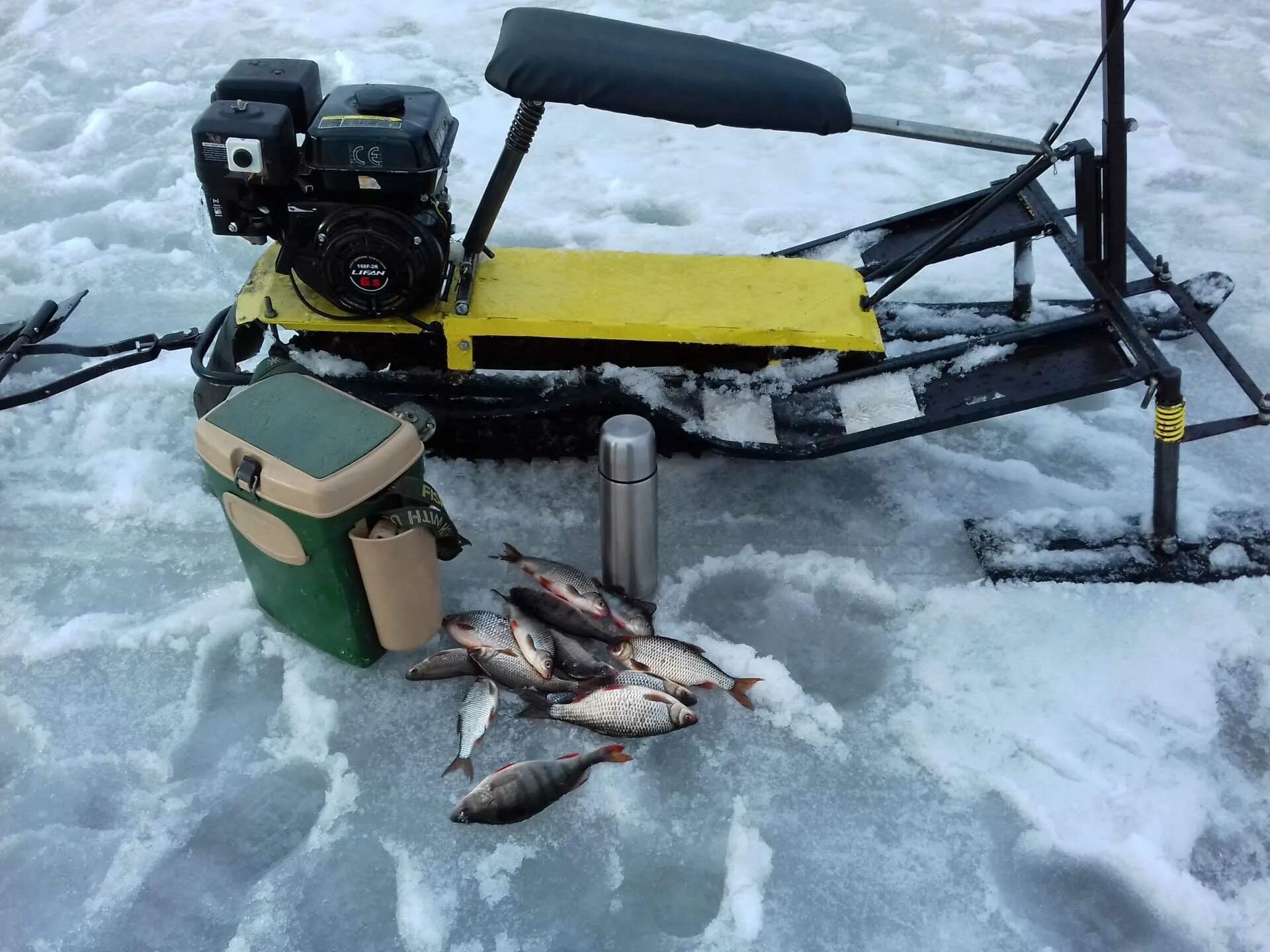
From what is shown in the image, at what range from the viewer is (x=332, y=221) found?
9.55 ft

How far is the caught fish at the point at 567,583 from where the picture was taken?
9.35ft

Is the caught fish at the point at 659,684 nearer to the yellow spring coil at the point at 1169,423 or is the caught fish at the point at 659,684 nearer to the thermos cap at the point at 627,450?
the thermos cap at the point at 627,450

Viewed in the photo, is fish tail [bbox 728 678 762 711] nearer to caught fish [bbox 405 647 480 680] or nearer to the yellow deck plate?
caught fish [bbox 405 647 480 680]

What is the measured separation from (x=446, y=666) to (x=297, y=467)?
1.96 feet

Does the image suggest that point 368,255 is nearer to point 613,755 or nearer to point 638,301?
point 638,301

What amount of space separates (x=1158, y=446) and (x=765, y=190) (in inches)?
98.4

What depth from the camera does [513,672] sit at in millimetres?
2711

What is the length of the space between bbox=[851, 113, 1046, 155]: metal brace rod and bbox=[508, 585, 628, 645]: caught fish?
1.34 m

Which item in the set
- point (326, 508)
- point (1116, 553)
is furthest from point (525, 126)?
point (1116, 553)

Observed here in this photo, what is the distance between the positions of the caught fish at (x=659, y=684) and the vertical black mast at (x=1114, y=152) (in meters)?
1.60

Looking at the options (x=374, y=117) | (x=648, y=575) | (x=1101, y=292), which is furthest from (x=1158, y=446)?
(x=374, y=117)

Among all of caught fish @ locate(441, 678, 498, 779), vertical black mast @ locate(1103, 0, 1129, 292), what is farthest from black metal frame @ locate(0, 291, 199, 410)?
vertical black mast @ locate(1103, 0, 1129, 292)

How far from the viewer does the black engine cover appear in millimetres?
2910

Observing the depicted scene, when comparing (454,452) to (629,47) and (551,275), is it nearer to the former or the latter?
(551,275)
